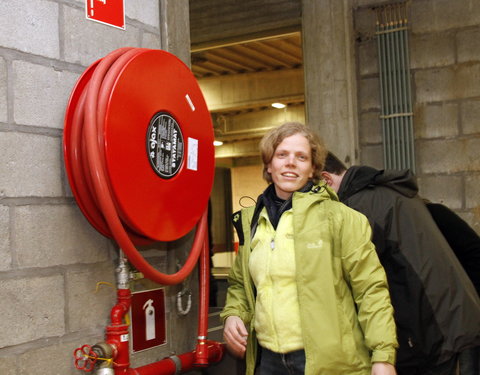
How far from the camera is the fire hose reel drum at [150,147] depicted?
196 centimetres

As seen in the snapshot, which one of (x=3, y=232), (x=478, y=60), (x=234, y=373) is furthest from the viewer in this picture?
(x=478, y=60)

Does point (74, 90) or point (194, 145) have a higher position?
point (74, 90)

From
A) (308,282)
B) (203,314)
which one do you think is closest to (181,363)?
(203,314)

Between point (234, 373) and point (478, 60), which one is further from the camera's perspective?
point (478, 60)

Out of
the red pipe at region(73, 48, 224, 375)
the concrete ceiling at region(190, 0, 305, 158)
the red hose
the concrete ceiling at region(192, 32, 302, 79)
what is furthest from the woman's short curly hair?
the concrete ceiling at region(192, 32, 302, 79)

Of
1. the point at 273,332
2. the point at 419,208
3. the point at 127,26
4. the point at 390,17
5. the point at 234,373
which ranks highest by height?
the point at 390,17

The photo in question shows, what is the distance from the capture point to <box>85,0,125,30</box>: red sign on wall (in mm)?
2158

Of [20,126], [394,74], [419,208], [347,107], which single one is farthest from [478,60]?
[20,126]

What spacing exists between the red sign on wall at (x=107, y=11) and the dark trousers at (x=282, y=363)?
1.29 metres

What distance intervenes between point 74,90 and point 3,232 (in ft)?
1.68

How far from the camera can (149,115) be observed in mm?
2098

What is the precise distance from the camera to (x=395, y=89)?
441 centimetres

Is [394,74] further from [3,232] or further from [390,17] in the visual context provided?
[3,232]

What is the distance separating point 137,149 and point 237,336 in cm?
73
